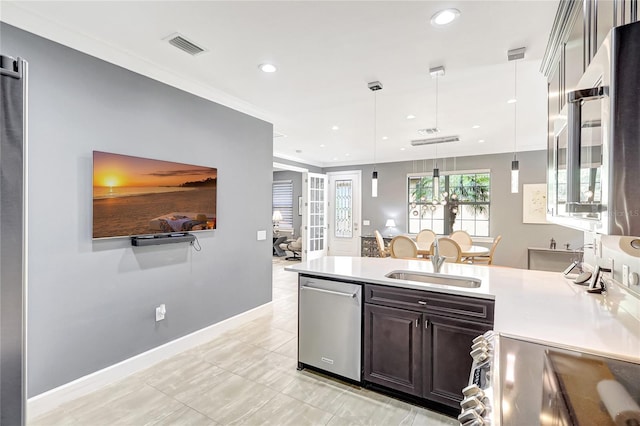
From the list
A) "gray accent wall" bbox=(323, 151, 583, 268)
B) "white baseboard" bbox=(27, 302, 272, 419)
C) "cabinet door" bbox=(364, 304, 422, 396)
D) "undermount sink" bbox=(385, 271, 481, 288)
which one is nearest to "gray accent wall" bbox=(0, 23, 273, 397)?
"white baseboard" bbox=(27, 302, 272, 419)

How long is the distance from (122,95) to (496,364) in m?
3.17

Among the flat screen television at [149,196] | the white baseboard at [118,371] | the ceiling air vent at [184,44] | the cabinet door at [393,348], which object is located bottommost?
the white baseboard at [118,371]

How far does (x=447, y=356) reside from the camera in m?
2.05

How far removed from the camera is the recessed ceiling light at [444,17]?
1.98 meters

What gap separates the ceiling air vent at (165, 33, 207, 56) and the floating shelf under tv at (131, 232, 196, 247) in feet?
5.41

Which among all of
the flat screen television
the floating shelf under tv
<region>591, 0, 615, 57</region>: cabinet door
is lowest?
the floating shelf under tv

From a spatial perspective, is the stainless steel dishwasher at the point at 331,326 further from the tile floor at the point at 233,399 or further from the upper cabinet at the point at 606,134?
the upper cabinet at the point at 606,134

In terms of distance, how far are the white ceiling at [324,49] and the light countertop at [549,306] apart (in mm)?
1852

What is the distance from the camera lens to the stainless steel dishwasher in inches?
94.7

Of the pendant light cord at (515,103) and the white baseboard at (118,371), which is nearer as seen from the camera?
the white baseboard at (118,371)

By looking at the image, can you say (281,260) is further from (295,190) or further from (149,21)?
(149,21)

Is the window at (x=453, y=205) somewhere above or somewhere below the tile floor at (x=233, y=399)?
above

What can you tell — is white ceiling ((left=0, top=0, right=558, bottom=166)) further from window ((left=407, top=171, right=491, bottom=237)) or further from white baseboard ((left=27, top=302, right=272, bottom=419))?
window ((left=407, top=171, right=491, bottom=237))

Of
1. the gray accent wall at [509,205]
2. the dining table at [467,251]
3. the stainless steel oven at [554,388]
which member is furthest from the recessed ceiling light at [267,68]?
the gray accent wall at [509,205]
